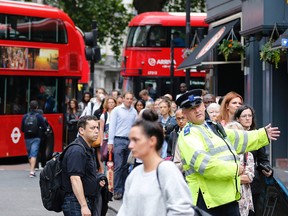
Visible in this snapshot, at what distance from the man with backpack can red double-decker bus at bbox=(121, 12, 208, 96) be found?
485 inches

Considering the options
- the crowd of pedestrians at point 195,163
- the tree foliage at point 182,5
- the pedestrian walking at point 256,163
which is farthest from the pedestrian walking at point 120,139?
the tree foliage at point 182,5

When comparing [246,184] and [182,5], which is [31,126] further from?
[182,5]

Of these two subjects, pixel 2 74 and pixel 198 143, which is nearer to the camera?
pixel 198 143

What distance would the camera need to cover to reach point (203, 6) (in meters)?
43.8

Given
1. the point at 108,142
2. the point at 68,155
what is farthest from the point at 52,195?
the point at 108,142

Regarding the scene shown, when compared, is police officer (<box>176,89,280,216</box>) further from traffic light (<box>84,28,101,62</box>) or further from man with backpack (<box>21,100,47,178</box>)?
traffic light (<box>84,28,101,62</box>)

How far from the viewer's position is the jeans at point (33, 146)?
19188 millimetres

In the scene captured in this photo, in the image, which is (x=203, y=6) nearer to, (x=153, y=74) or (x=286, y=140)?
(x=153, y=74)

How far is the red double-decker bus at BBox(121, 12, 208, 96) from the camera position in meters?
31.7

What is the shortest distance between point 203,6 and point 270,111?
82.7ft

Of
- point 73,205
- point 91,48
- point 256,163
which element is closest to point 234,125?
point 256,163

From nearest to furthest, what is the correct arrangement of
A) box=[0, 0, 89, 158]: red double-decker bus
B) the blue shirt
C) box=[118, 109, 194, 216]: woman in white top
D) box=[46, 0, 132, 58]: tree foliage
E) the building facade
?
box=[118, 109, 194, 216]: woman in white top < the blue shirt < the building facade < box=[0, 0, 89, 158]: red double-decker bus < box=[46, 0, 132, 58]: tree foliage

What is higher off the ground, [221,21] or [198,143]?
[221,21]

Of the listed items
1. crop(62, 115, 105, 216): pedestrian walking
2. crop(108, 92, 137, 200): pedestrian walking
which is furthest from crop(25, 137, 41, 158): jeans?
crop(62, 115, 105, 216): pedestrian walking
